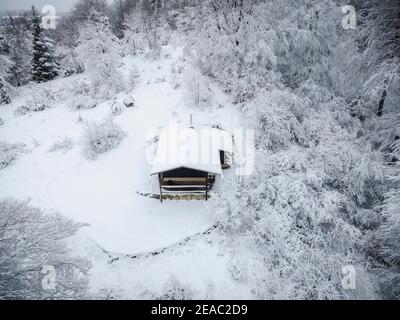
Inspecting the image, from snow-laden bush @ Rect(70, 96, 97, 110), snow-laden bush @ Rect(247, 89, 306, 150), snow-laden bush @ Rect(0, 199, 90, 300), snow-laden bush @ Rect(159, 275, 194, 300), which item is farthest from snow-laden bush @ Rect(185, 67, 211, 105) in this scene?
snow-laden bush @ Rect(159, 275, 194, 300)

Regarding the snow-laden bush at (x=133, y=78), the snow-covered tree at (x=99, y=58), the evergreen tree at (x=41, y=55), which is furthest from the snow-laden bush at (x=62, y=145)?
the evergreen tree at (x=41, y=55)

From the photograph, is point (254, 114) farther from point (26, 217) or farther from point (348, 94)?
point (26, 217)

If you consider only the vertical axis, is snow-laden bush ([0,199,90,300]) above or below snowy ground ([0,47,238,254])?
below

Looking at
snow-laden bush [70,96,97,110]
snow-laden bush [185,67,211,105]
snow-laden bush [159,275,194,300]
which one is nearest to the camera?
snow-laden bush [159,275,194,300]

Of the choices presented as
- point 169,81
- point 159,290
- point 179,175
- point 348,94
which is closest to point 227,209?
point 179,175

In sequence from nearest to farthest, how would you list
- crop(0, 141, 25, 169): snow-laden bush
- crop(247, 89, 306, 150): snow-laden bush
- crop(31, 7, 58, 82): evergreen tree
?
crop(247, 89, 306, 150): snow-laden bush, crop(0, 141, 25, 169): snow-laden bush, crop(31, 7, 58, 82): evergreen tree

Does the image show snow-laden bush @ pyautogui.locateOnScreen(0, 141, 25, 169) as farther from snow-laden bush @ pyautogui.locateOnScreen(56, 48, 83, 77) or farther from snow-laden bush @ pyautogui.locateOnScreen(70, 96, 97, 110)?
snow-laden bush @ pyautogui.locateOnScreen(56, 48, 83, 77)
